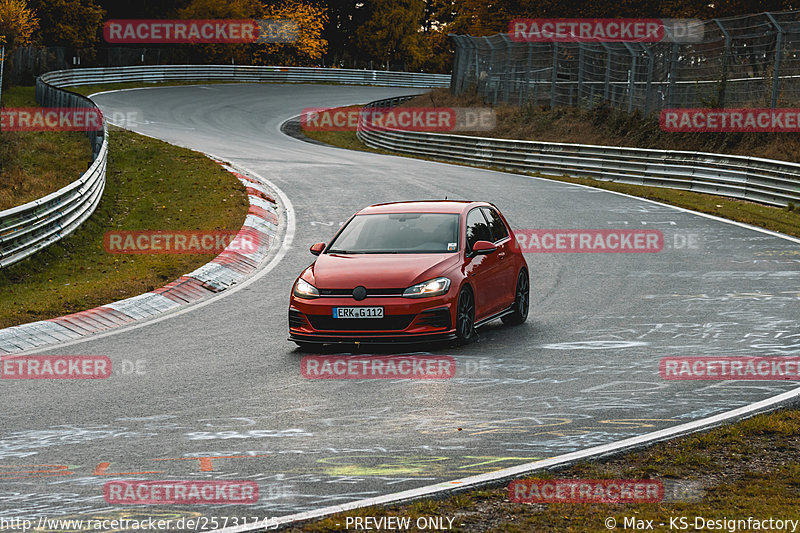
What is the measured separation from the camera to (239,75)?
7006 cm

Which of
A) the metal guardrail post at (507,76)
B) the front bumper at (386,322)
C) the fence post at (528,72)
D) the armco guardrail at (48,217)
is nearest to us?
the front bumper at (386,322)

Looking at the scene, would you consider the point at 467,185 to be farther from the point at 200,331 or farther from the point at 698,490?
→ the point at 698,490

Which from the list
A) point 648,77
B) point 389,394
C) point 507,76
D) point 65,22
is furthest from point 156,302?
point 65,22

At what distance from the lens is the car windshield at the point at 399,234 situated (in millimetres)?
11680

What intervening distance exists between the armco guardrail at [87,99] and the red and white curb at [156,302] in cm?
277

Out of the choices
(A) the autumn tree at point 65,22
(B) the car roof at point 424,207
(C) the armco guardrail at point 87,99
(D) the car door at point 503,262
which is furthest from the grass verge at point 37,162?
(A) the autumn tree at point 65,22

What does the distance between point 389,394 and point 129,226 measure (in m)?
12.7

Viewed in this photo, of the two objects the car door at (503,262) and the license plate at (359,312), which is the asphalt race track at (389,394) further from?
the license plate at (359,312)

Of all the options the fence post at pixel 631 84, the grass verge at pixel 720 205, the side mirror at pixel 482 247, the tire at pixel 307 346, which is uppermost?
the fence post at pixel 631 84

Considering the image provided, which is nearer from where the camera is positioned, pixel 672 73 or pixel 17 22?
pixel 672 73

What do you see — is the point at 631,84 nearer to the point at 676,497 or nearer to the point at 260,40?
the point at 676,497

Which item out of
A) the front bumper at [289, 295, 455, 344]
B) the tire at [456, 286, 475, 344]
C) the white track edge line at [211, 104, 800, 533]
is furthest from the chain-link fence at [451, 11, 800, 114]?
the white track edge line at [211, 104, 800, 533]

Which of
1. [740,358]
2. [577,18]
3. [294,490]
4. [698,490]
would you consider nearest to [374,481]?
[294,490]

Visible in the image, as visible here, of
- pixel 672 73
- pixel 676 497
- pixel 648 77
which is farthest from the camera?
pixel 648 77
